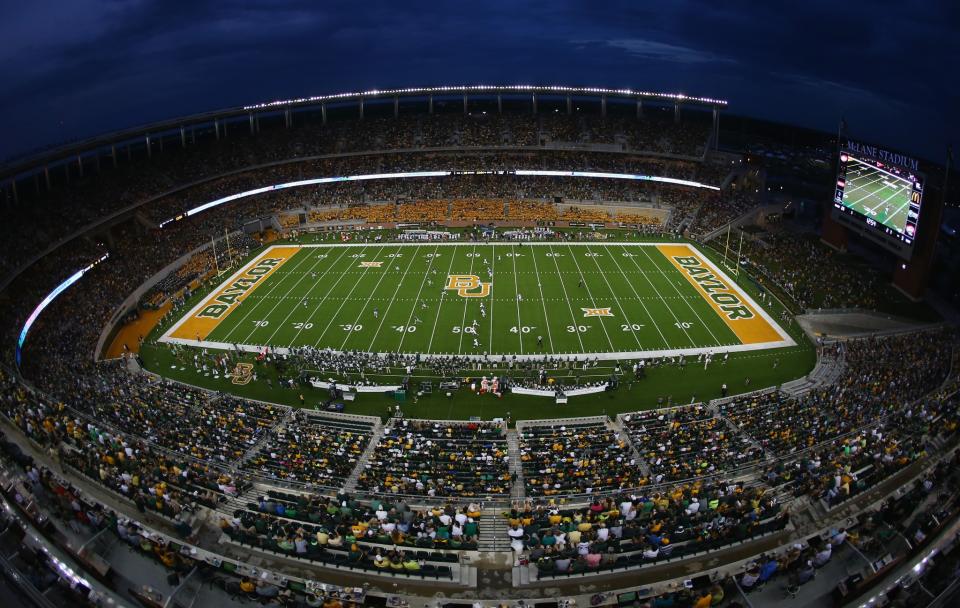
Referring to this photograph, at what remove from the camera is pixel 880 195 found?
1355 inches

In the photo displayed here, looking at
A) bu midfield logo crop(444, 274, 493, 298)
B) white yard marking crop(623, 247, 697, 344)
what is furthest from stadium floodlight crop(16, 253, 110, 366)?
white yard marking crop(623, 247, 697, 344)

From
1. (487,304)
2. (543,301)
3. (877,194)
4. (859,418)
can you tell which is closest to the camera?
(859,418)

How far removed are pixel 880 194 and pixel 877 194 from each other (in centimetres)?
25

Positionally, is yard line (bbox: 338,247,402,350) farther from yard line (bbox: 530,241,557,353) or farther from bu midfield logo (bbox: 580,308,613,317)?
bu midfield logo (bbox: 580,308,613,317)

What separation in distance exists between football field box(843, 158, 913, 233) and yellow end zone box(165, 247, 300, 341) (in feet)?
126

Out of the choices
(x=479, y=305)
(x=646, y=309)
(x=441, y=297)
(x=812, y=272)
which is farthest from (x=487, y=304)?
(x=812, y=272)

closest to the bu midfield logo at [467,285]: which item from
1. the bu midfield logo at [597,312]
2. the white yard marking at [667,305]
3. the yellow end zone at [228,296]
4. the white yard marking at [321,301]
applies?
the bu midfield logo at [597,312]

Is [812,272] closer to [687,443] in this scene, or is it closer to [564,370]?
[564,370]

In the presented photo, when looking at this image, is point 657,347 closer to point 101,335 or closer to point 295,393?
point 295,393

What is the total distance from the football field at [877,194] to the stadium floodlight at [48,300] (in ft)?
147

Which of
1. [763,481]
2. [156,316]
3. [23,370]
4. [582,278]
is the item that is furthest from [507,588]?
[156,316]

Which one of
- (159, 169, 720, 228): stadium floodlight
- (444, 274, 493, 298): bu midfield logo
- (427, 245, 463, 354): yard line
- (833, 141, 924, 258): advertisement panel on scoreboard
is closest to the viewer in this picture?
(833, 141, 924, 258): advertisement panel on scoreboard

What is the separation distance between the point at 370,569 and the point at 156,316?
3128 centimetres

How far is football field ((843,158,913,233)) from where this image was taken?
32594mm
